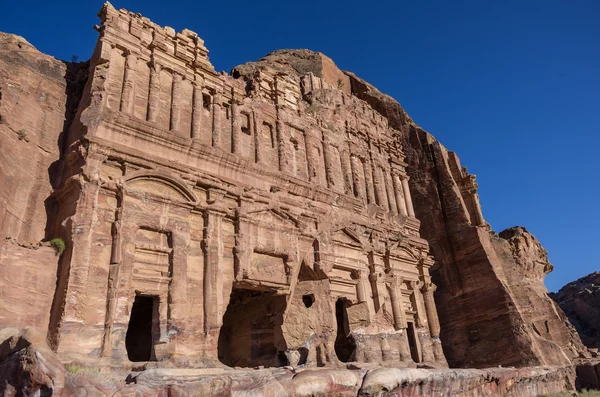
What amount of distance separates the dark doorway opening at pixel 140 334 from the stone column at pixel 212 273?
279cm

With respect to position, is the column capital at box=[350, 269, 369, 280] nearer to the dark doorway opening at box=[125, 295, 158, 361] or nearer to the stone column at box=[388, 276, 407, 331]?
Result: the stone column at box=[388, 276, 407, 331]

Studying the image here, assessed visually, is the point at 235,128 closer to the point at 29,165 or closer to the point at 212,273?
the point at 212,273

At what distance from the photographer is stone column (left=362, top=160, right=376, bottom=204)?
1986 cm

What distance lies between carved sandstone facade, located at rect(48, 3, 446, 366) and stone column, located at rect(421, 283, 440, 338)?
58mm

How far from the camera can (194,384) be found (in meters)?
6.55

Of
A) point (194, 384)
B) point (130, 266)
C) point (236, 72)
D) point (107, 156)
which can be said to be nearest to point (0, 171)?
point (107, 156)

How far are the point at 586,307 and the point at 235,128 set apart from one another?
3996cm

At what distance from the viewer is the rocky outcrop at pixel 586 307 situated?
39456 mm

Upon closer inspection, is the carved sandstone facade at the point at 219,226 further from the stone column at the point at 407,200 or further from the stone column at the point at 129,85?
the stone column at the point at 407,200

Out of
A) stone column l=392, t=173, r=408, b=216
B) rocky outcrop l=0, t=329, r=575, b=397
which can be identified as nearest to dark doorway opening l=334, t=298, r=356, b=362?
rocky outcrop l=0, t=329, r=575, b=397

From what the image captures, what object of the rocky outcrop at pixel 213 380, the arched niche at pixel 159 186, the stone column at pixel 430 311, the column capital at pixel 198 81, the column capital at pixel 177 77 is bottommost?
the rocky outcrop at pixel 213 380

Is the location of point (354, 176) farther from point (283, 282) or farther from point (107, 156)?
point (107, 156)

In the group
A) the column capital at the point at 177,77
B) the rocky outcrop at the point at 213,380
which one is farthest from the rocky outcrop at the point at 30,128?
the rocky outcrop at the point at 213,380

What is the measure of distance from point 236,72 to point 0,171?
12.9 m
